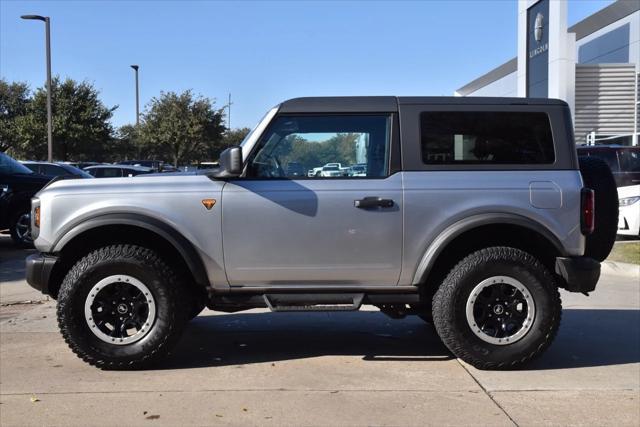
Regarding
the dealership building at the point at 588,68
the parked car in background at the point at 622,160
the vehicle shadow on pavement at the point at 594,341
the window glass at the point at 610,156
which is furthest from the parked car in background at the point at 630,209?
the dealership building at the point at 588,68

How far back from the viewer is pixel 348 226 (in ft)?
15.8

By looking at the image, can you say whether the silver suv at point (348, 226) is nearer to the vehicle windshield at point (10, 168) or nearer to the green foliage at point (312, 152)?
the green foliage at point (312, 152)

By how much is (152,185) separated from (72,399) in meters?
1.65

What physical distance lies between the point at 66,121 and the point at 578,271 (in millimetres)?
31305

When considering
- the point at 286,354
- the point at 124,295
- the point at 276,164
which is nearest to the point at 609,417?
the point at 286,354

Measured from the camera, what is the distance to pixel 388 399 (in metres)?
4.35

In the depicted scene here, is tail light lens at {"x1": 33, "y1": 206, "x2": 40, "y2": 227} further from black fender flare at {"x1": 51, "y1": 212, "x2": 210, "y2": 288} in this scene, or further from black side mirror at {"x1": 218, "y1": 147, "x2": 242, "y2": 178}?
black side mirror at {"x1": 218, "y1": 147, "x2": 242, "y2": 178}

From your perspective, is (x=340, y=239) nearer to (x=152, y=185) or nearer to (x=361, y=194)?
(x=361, y=194)

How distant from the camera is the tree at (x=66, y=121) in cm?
3191

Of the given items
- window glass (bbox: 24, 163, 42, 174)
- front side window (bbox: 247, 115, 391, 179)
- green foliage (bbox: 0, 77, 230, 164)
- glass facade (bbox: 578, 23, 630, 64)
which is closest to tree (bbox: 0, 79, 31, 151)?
green foliage (bbox: 0, 77, 230, 164)

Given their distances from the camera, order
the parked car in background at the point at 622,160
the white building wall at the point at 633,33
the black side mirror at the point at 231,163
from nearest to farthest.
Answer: the black side mirror at the point at 231,163
the parked car in background at the point at 622,160
the white building wall at the point at 633,33

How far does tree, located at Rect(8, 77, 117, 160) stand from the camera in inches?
1256

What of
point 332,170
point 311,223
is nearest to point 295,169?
point 332,170

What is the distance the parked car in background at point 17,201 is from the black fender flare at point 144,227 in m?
7.59
